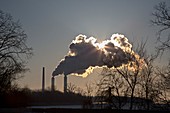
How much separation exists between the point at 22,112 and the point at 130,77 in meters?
17.7

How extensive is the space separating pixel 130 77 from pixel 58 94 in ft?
230

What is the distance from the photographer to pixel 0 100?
5753 cm

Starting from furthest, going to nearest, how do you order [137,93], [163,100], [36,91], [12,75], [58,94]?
1. [36,91]
2. [58,94]
3. [12,75]
4. [137,93]
5. [163,100]

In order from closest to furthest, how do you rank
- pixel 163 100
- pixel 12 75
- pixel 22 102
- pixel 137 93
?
1. pixel 163 100
2. pixel 137 93
3. pixel 12 75
4. pixel 22 102

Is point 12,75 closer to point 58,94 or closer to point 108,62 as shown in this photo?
point 108,62

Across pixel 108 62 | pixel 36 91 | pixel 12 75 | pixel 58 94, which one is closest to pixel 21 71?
pixel 12 75

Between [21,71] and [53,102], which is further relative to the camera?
[53,102]

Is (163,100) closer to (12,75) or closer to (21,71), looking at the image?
(21,71)

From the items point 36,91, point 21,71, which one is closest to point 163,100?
point 21,71

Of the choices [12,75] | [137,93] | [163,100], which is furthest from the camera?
[12,75]

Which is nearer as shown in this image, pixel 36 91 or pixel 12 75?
pixel 12 75

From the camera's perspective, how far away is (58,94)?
11388cm

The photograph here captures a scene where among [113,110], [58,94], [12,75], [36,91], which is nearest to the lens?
[113,110]

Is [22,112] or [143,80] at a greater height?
[143,80]
